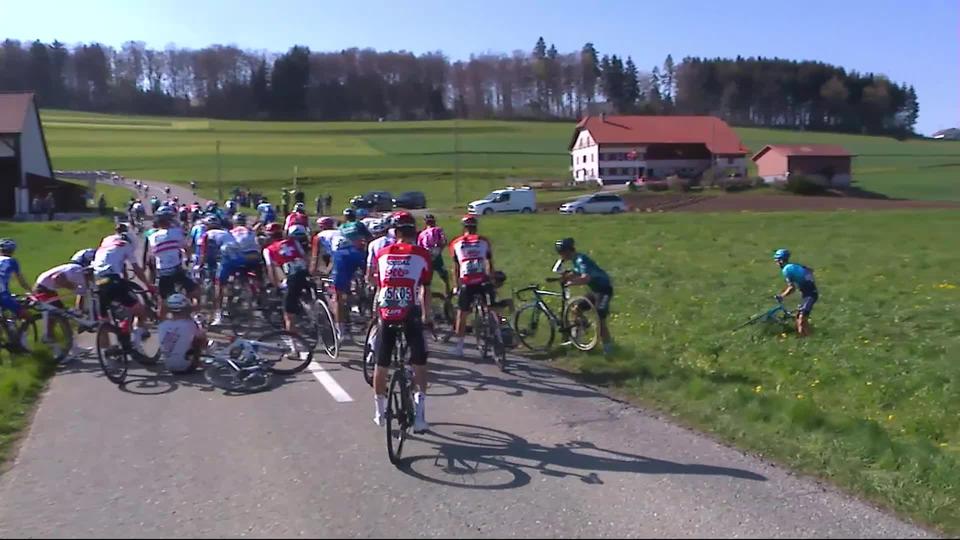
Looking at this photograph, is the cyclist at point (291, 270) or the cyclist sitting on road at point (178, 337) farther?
the cyclist at point (291, 270)

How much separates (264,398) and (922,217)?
135ft

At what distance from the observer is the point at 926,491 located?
6.64 meters

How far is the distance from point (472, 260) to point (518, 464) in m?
5.03

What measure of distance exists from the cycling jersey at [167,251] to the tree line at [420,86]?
124658 mm

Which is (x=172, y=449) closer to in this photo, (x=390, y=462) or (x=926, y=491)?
(x=390, y=462)

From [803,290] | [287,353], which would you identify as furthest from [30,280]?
[803,290]

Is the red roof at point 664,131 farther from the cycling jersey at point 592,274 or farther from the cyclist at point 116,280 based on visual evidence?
the cyclist at point 116,280

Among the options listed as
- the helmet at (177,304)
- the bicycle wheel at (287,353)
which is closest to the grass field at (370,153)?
the bicycle wheel at (287,353)

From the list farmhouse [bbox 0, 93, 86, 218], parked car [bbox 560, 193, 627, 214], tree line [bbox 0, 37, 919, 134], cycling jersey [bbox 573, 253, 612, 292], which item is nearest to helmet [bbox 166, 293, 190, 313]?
cycling jersey [bbox 573, 253, 612, 292]

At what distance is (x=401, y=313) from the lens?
7797 mm

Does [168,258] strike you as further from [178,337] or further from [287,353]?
[287,353]

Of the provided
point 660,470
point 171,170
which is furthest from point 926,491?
point 171,170

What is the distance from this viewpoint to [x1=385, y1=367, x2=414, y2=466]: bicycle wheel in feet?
23.4

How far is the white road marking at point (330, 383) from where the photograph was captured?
968 centimetres
